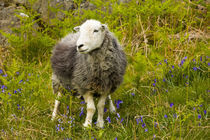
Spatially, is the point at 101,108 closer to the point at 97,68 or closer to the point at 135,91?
the point at 97,68

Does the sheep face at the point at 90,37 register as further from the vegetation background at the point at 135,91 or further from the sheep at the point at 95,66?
the vegetation background at the point at 135,91

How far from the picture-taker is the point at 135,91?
4383 millimetres

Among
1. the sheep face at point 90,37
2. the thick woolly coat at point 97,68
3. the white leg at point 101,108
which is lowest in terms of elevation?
the white leg at point 101,108

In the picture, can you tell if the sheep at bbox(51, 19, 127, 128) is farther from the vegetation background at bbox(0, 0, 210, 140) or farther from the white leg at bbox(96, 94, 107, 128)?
the vegetation background at bbox(0, 0, 210, 140)

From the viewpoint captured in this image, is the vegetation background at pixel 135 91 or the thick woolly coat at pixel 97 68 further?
the thick woolly coat at pixel 97 68

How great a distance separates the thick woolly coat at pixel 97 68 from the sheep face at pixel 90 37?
154 millimetres

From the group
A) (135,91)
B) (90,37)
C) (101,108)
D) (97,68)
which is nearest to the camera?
(90,37)

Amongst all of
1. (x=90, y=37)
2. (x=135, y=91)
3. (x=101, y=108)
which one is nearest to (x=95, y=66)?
(x=90, y=37)

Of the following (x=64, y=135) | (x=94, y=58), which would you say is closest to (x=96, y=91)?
(x=94, y=58)

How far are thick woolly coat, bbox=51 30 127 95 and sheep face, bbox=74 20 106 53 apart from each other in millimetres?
154

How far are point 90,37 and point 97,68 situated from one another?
45cm

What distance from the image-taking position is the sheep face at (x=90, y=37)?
336cm

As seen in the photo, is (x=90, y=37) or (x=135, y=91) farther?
(x=135, y=91)

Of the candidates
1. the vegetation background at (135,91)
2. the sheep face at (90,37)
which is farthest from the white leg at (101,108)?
the sheep face at (90,37)
